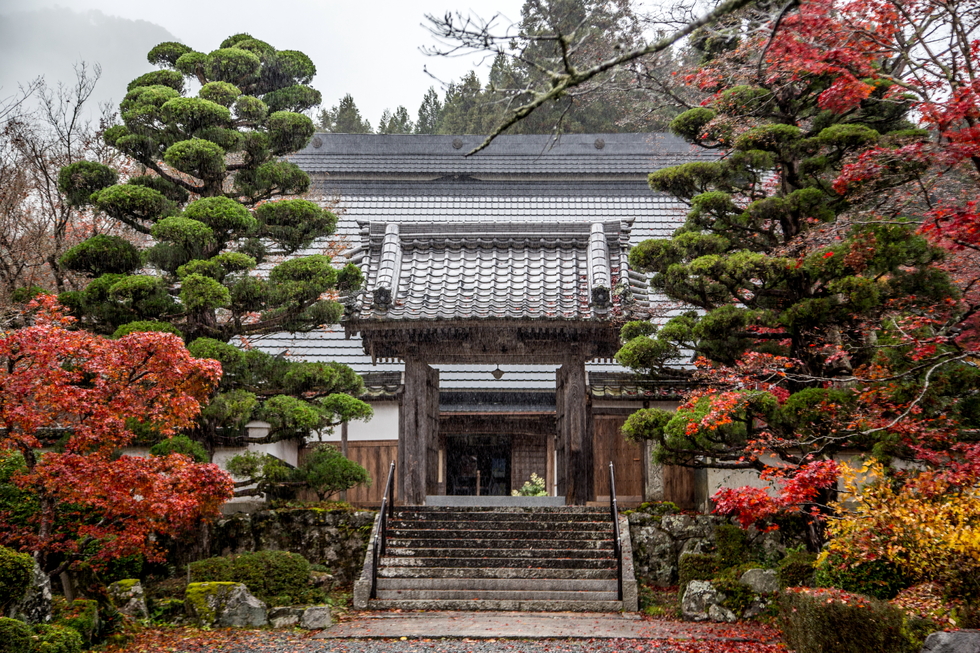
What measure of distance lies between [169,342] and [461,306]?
14.3 ft

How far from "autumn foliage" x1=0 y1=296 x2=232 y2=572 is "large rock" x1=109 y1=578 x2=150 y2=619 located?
17.5 inches

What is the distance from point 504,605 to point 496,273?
4838 millimetres

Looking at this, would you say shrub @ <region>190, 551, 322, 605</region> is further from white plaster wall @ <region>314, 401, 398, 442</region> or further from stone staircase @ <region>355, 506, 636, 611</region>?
white plaster wall @ <region>314, 401, 398, 442</region>

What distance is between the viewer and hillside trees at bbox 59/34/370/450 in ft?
31.7

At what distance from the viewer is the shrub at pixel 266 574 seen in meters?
9.13

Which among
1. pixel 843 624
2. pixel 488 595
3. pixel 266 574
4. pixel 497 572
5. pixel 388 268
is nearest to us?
pixel 843 624

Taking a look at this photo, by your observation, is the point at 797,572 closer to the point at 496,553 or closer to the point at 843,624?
the point at 843,624

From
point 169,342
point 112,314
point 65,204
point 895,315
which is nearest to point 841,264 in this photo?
point 895,315

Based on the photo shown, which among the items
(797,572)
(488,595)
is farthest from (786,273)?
(488,595)

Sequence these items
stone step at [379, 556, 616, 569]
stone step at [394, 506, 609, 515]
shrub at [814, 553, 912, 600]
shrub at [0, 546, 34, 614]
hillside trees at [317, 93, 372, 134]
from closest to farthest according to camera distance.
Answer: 1. shrub at [0, 546, 34, 614]
2. shrub at [814, 553, 912, 600]
3. stone step at [379, 556, 616, 569]
4. stone step at [394, 506, 609, 515]
5. hillside trees at [317, 93, 372, 134]

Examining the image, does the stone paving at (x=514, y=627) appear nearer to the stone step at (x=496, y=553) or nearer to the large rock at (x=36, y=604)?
the stone step at (x=496, y=553)

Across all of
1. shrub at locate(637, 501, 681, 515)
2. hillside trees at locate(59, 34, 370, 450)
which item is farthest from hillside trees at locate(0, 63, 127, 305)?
shrub at locate(637, 501, 681, 515)

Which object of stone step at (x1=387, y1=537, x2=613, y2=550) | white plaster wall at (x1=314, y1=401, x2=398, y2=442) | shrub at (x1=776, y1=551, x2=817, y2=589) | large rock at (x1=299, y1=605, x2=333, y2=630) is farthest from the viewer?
white plaster wall at (x1=314, y1=401, x2=398, y2=442)

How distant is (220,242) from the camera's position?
10523 mm
